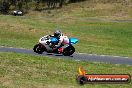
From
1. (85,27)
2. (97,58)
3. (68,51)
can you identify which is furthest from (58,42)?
(85,27)

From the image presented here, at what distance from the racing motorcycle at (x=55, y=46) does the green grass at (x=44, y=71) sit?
8.37ft

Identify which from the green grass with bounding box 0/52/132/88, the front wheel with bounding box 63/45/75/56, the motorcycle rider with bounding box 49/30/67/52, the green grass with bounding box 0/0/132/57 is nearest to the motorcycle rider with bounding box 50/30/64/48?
the motorcycle rider with bounding box 49/30/67/52

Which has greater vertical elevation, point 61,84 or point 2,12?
point 61,84

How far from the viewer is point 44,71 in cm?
2097

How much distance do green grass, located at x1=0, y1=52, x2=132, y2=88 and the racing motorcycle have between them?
100 inches

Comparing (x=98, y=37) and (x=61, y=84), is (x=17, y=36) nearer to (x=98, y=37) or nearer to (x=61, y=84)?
(x=98, y=37)

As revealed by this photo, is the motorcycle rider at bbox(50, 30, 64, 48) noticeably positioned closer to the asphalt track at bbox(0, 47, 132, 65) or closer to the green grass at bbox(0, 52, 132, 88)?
the asphalt track at bbox(0, 47, 132, 65)

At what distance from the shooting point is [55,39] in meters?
27.2

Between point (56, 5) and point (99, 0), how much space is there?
1095 cm

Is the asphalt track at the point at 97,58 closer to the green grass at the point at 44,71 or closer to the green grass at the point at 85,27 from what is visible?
the green grass at the point at 44,71

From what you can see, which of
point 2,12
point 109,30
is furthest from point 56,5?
point 109,30

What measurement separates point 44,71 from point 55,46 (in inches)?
261

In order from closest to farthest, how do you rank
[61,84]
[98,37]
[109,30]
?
[61,84]
[98,37]
[109,30]

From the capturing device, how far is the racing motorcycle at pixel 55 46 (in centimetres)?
2689
